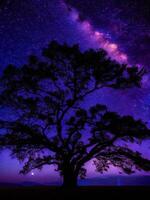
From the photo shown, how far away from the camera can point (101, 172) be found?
72.2 feet

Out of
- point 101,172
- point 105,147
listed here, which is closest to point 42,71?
point 105,147

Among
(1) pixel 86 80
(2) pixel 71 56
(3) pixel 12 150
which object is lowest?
(3) pixel 12 150

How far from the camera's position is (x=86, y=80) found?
2098 cm

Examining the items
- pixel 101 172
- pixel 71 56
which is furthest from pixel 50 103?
pixel 101 172

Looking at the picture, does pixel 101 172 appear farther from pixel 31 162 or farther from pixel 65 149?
pixel 31 162

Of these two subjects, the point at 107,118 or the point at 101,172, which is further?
the point at 101,172

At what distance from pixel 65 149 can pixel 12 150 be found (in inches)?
158

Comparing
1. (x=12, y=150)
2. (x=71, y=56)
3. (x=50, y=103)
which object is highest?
(x=71, y=56)

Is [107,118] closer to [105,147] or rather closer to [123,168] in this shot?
[105,147]

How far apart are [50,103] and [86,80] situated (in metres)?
3.34

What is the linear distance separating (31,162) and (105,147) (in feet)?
19.3

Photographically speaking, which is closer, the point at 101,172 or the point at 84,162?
the point at 84,162

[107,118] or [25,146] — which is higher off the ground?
[107,118]

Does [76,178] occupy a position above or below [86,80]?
below
